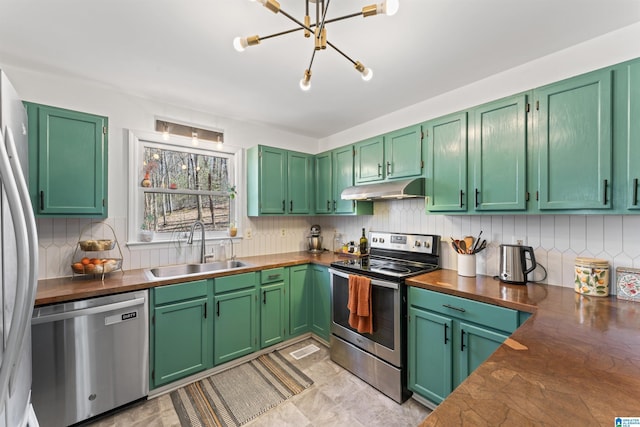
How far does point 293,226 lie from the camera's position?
361 centimetres

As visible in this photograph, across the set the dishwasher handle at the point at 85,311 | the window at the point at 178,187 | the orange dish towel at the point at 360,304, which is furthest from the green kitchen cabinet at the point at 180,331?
the orange dish towel at the point at 360,304

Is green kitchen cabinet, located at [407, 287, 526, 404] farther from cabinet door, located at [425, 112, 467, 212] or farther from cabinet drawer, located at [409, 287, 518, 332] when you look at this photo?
cabinet door, located at [425, 112, 467, 212]

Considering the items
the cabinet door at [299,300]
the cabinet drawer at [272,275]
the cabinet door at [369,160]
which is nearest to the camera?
the cabinet drawer at [272,275]

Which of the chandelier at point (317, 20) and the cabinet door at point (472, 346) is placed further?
the cabinet door at point (472, 346)

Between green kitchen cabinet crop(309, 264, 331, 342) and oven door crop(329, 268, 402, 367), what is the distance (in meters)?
0.29

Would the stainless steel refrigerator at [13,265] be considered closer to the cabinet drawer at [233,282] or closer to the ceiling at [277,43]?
the ceiling at [277,43]

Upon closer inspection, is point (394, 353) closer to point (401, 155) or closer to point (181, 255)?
point (401, 155)

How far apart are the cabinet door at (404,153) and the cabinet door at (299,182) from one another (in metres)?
1.14

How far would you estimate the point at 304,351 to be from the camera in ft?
8.87

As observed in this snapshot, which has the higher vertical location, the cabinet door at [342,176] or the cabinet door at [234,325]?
the cabinet door at [342,176]

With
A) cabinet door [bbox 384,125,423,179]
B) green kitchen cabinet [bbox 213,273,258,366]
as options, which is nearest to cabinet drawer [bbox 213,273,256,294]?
green kitchen cabinet [bbox 213,273,258,366]

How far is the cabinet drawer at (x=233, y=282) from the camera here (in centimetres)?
231

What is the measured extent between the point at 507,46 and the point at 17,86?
3502mm

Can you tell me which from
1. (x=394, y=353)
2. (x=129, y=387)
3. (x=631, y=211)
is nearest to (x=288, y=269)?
(x=394, y=353)
